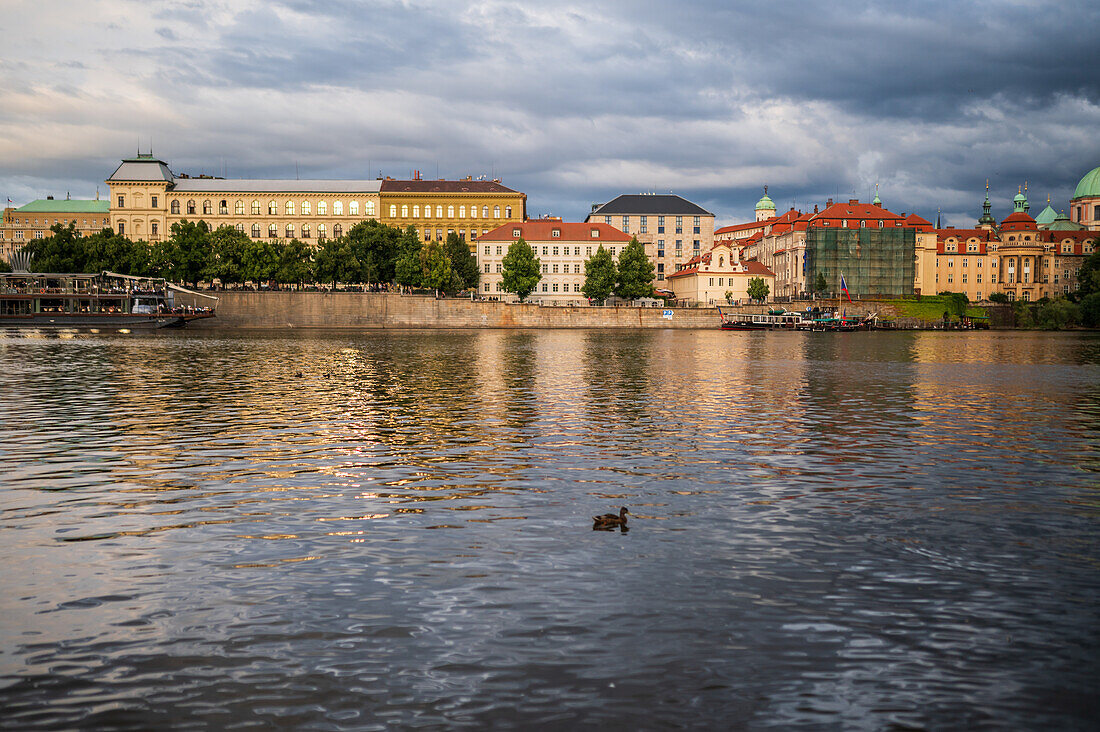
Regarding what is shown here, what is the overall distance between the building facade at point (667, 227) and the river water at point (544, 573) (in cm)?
16193

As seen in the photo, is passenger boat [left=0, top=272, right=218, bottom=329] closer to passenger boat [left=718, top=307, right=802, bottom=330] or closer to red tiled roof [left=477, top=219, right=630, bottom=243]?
red tiled roof [left=477, top=219, right=630, bottom=243]

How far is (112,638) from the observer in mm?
9203

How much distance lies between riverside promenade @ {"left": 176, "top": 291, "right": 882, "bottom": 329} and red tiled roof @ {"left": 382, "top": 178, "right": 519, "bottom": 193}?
48842 mm

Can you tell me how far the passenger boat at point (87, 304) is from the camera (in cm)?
11056

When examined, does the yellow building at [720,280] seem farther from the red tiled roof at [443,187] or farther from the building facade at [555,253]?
the red tiled roof at [443,187]

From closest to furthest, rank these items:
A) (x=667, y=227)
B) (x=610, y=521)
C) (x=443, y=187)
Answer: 1. (x=610, y=521)
2. (x=443, y=187)
3. (x=667, y=227)

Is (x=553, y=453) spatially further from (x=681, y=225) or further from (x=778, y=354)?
(x=681, y=225)

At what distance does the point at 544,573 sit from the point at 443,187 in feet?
558

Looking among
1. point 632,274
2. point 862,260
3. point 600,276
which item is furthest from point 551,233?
point 862,260

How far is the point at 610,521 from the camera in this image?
13703 mm

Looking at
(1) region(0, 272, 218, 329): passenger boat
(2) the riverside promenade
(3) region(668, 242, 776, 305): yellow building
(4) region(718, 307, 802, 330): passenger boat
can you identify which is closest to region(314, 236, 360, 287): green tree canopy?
(2) the riverside promenade

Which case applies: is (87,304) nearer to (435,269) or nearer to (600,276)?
(435,269)

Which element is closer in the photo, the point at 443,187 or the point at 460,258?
the point at 460,258

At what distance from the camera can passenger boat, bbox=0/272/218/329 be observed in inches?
4353
